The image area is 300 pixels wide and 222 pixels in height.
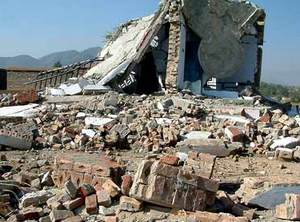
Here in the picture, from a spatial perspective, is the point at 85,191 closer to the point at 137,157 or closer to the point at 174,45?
the point at 137,157

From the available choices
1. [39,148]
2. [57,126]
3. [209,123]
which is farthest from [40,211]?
[209,123]

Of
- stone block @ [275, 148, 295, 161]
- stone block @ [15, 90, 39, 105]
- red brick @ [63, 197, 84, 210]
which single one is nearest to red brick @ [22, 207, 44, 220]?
red brick @ [63, 197, 84, 210]

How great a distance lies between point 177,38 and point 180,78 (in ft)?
4.34

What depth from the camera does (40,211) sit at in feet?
18.0

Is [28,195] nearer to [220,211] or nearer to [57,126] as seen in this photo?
[220,211]

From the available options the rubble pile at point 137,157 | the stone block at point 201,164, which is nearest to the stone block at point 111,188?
the rubble pile at point 137,157

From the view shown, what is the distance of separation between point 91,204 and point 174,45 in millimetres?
11409

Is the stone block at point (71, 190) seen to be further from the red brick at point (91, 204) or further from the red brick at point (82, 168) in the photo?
the red brick at point (82, 168)

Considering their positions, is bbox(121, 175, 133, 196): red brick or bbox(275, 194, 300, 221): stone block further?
bbox(121, 175, 133, 196): red brick

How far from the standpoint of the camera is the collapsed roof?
1623cm

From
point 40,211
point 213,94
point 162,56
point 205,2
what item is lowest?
point 40,211

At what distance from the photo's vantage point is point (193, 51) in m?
17.1

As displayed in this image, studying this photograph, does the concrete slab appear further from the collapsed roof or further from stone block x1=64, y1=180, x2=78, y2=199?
the collapsed roof

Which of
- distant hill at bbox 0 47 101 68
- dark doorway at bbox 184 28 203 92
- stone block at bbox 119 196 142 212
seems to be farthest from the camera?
distant hill at bbox 0 47 101 68
